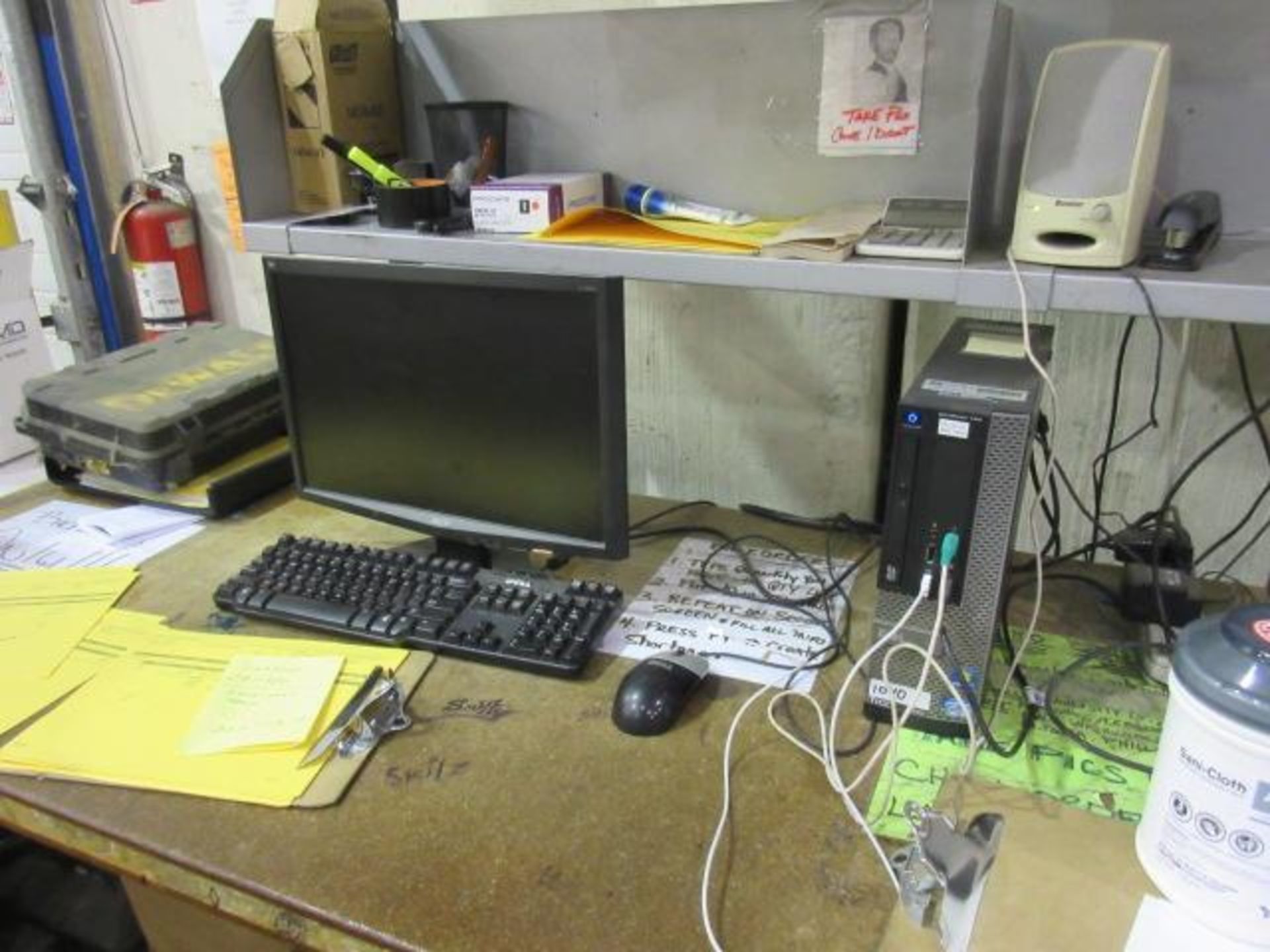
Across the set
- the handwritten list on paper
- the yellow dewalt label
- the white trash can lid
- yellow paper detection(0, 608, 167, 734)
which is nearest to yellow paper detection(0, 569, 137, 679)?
yellow paper detection(0, 608, 167, 734)

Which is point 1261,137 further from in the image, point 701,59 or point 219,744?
point 219,744

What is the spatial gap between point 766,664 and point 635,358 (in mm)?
632

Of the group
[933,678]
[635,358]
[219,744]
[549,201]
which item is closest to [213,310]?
[635,358]

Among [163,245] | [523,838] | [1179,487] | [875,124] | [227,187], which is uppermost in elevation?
[875,124]

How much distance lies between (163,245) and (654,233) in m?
1.14

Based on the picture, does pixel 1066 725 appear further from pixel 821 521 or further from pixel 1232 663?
pixel 821 521

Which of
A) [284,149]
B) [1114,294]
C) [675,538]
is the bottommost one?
[675,538]

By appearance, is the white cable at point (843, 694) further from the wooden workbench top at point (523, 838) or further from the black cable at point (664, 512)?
the black cable at point (664, 512)

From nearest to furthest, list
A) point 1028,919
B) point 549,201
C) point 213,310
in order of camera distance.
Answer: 1. point 1028,919
2. point 549,201
3. point 213,310

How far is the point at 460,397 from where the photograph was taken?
1095 millimetres

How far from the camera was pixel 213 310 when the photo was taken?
73.5 inches

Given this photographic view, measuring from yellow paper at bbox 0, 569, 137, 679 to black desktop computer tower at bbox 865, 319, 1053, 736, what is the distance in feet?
2.96

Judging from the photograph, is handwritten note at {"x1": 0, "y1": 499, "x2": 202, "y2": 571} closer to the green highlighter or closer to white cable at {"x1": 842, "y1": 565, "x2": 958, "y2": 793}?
the green highlighter

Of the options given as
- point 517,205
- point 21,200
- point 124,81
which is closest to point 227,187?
point 124,81
